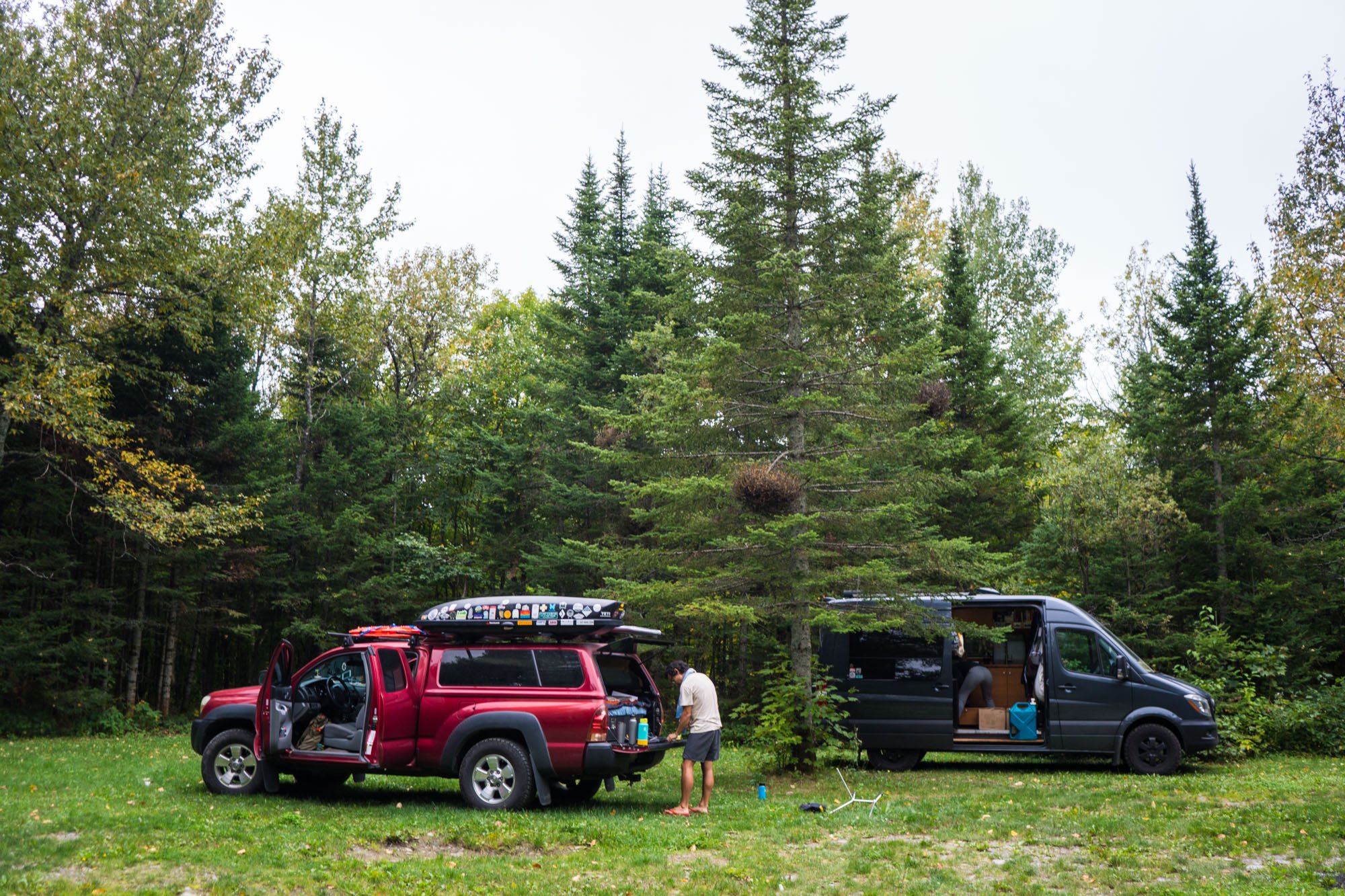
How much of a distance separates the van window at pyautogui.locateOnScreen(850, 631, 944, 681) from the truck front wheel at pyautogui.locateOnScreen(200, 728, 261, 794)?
8.40m

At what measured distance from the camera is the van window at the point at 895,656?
47.6ft

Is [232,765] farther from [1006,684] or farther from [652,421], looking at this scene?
[1006,684]

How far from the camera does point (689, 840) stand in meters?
8.84

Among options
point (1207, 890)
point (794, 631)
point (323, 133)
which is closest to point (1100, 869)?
point (1207, 890)

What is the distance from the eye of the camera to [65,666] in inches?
837

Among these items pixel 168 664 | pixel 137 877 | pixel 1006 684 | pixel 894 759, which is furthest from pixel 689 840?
pixel 168 664

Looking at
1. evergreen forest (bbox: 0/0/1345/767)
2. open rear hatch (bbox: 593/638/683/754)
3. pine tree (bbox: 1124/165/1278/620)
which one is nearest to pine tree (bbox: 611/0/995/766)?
evergreen forest (bbox: 0/0/1345/767)

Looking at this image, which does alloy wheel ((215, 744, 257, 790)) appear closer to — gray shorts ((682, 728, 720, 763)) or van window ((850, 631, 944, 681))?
gray shorts ((682, 728, 720, 763))

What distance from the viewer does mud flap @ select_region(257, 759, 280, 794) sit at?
1078 centimetres

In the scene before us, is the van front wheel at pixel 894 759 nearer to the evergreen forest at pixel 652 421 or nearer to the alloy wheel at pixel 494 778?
the evergreen forest at pixel 652 421

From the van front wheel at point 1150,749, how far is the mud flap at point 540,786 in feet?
27.7

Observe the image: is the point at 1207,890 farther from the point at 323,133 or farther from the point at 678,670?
the point at 323,133

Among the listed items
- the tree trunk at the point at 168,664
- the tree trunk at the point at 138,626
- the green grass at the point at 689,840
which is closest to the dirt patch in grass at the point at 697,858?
the green grass at the point at 689,840

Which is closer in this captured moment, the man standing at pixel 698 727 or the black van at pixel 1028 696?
the man standing at pixel 698 727
